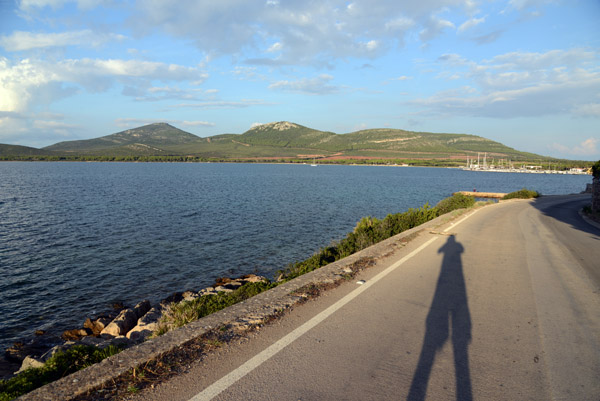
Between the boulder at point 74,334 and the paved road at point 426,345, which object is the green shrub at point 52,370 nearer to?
the paved road at point 426,345

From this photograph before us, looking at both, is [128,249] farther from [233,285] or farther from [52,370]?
[52,370]

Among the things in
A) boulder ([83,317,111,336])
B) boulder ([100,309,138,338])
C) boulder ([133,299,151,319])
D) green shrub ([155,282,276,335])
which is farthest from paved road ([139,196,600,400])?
boulder ([83,317,111,336])

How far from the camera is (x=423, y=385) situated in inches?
135

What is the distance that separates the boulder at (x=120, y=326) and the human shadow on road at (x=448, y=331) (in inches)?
274

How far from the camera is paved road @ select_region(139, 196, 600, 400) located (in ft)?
11.0

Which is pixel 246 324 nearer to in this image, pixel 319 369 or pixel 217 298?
pixel 319 369

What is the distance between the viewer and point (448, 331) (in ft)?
15.5

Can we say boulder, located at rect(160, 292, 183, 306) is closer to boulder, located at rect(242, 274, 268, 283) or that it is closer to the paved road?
boulder, located at rect(242, 274, 268, 283)

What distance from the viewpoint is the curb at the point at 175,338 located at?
3.21 metres

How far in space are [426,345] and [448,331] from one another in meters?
0.62

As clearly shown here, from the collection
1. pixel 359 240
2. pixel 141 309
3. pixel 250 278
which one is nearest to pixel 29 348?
pixel 141 309

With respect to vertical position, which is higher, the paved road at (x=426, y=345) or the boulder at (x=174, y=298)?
the paved road at (x=426, y=345)

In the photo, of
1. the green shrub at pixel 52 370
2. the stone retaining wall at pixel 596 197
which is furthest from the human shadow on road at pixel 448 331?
the stone retaining wall at pixel 596 197

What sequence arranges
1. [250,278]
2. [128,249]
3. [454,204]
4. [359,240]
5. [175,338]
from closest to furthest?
[175,338] < [250,278] < [359,240] < [128,249] < [454,204]
